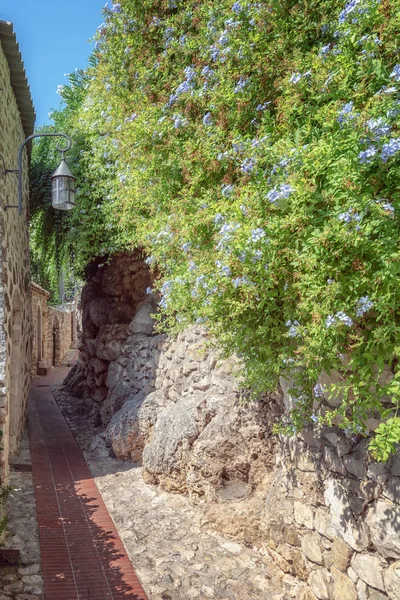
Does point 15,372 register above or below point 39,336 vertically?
below

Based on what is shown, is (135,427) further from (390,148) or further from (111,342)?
(390,148)

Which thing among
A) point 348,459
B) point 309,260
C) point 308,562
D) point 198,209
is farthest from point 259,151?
point 308,562

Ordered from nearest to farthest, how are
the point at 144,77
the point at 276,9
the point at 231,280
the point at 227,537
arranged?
1. the point at 231,280
2. the point at 276,9
3. the point at 227,537
4. the point at 144,77

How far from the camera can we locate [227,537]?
5219mm

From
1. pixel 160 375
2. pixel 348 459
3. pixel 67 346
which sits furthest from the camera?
pixel 67 346

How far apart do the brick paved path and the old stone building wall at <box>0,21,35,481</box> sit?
64 cm

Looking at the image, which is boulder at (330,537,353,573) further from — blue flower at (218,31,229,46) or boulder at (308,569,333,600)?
blue flower at (218,31,229,46)

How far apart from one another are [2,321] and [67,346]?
23236 mm

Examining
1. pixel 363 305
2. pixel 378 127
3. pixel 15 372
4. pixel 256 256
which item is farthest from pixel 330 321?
pixel 15 372

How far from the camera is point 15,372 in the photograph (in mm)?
8039

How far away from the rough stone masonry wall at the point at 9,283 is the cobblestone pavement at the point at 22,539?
0.31m

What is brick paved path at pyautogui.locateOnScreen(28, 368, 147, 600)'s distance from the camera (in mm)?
4477

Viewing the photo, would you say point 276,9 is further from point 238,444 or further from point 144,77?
point 238,444

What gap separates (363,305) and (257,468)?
10.5 ft
